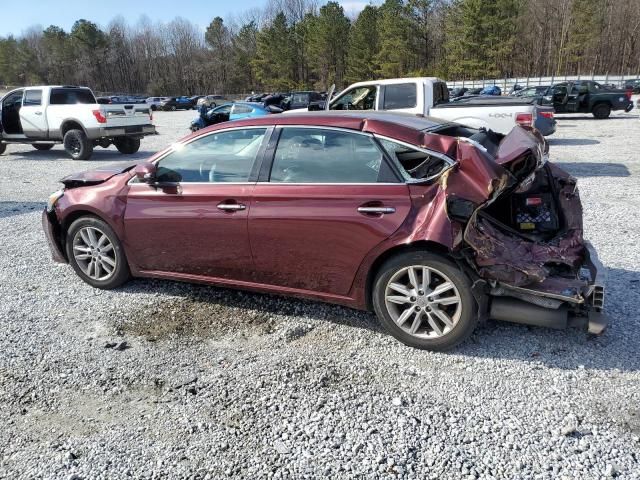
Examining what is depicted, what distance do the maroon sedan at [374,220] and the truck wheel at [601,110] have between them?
2261cm

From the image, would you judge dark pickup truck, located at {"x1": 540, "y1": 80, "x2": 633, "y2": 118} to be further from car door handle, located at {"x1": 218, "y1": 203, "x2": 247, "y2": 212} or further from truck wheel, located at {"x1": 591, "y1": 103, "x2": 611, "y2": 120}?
car door handle, located at {"x1": 218, "y1": 203, "x2": 247, "y2": 212}

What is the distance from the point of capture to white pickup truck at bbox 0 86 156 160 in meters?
13.5

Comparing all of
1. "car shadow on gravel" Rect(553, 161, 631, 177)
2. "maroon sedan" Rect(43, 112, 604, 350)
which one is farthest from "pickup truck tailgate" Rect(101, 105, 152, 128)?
"car shadow on gravel" Rect(553, 161, 631, 177)

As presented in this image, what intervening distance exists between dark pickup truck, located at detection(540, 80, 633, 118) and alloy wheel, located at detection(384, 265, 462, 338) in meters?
23.4

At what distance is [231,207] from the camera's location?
393 cm

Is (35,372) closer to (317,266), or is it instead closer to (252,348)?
(252,348)

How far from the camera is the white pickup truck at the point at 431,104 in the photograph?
9.71 meters

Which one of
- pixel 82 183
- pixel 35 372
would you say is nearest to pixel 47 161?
pixel 82 183

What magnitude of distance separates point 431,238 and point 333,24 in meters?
72.2

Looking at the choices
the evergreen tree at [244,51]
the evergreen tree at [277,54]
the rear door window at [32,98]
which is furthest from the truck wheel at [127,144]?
the evergreen tree at [244,51]

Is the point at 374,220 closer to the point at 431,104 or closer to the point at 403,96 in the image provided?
the point at 403,96

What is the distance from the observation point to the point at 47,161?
14.5 meters

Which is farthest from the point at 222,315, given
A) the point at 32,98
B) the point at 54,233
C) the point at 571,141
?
the point at 571,141

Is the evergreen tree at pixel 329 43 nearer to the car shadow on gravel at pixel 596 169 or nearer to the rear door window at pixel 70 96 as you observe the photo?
the rear door window at pixel 70 96
